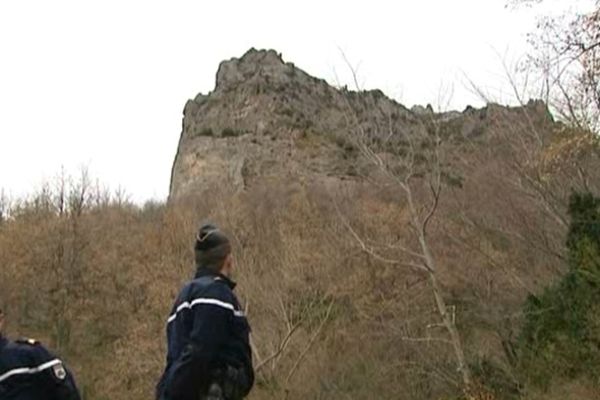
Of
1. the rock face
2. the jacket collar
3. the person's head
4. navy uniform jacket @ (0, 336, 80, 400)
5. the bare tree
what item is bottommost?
navy uniform jacket @ (0, 336, 80, 400)

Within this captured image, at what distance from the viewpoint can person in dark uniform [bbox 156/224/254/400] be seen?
4.63 meters

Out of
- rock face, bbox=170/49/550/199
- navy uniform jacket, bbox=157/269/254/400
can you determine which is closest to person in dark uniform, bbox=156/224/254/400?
navy uniform jacket, bbox=157/269/254/400

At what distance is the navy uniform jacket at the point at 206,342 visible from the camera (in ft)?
15.2

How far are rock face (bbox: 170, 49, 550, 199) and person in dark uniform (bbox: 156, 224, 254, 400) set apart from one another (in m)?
49.8

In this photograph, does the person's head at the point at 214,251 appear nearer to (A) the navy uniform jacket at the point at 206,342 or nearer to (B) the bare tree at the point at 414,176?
(A) the navy uniform jacket at the point at 206,342

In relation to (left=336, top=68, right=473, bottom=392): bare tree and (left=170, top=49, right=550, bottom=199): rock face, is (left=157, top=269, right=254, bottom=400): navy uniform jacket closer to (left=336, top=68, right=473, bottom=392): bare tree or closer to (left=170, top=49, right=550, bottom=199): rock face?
(left=336, top=68, right=473, bottom=392): bare tree

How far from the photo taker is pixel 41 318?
40500 millimetres

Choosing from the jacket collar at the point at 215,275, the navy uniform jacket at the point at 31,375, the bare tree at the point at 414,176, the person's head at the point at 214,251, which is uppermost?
the bare tree at the point at 414,176

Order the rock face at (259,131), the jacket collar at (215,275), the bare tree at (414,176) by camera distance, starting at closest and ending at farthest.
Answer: the jacket collar at (215,275) < the bare tree at (414,176) < the rock face at (259,131)

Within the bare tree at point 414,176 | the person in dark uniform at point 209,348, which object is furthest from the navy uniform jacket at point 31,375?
the bare tree at point 414,176

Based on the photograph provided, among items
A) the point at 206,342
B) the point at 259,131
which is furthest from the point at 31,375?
the point at 259,131

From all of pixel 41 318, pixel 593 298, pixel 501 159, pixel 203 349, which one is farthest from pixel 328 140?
pixel 203 349

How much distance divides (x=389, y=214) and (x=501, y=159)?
7320mm

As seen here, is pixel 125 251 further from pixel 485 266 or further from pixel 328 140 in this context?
pixel 328 140
